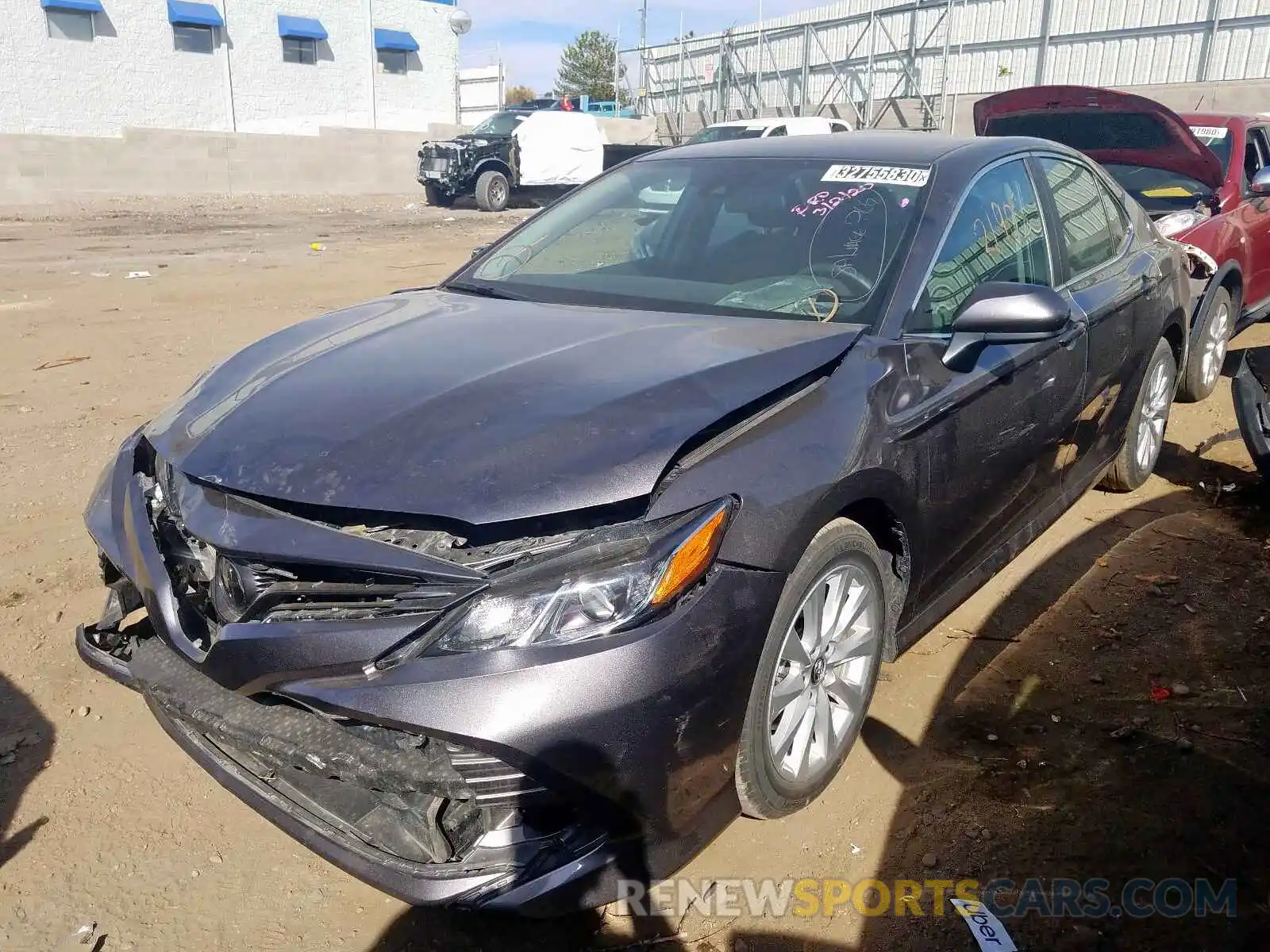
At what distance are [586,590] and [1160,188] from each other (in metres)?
6.04

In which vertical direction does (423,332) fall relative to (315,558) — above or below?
above

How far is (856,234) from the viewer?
313cm

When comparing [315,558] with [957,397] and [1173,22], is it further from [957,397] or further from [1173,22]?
[1173,22]

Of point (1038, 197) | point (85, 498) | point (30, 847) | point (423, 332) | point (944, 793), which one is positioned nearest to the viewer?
point (30, 847)

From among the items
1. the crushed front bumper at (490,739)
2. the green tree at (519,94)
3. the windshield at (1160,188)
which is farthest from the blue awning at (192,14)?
the green tree at (519,94)

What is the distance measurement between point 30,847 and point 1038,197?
374cm

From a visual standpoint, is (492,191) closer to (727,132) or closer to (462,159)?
(462,159)

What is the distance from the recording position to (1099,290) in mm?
3822

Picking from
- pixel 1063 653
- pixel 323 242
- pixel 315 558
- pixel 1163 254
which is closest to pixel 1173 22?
pixel 323 242

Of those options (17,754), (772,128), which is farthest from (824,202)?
(772,128)

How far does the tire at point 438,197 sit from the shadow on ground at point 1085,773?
63.8ft

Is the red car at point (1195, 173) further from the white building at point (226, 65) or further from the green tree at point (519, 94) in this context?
the green tree at point (519, 94)

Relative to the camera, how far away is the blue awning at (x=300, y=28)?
29656 mm

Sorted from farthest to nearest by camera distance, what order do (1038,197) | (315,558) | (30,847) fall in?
(1038,197) → (30,847) → (315,558)
